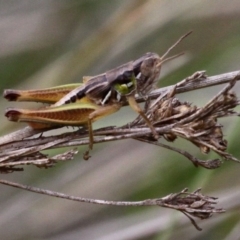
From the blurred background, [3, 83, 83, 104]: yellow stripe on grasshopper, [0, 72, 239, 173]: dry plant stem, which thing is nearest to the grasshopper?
[3, 83, 83, 104]: yellow stripe on grasshopper

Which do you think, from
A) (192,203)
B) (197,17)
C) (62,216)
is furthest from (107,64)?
(192,203)

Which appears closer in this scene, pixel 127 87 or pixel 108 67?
pixel 127 87

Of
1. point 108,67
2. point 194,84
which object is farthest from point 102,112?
point 108,67

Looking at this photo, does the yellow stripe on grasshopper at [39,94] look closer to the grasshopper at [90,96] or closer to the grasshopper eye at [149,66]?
the grasshopper at [90,96]

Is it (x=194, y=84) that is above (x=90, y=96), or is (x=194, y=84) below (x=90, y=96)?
above

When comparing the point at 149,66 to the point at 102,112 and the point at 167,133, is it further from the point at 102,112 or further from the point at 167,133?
the point at 167,133

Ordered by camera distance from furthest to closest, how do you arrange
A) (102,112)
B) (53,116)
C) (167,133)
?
1. (102,112)
2. (53,116)
3. (167,133)

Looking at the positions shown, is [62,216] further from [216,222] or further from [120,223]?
[216,222]
